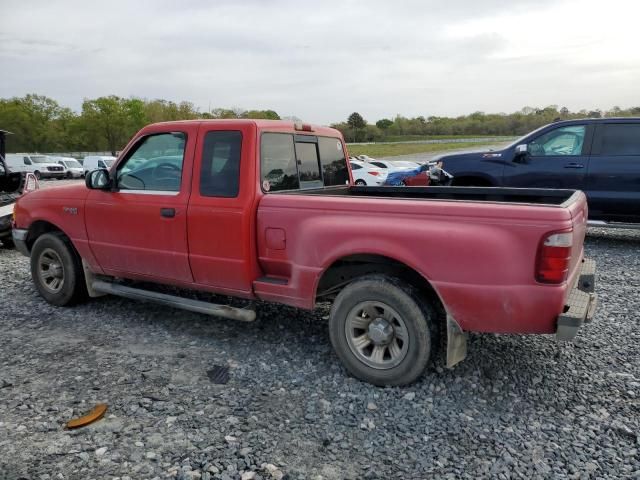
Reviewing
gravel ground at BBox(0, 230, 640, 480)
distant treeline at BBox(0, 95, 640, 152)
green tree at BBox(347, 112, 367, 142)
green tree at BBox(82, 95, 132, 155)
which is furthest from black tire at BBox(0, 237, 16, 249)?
green tree at BBox(347, 112, 367, 142)

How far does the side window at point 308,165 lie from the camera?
4473mm

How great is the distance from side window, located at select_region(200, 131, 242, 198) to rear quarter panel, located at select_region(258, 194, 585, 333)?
57cm

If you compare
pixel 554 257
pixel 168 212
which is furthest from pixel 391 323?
pixel 168 212

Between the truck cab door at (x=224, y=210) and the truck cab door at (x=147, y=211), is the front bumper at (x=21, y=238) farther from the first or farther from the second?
the truck cab door at (x=224, y=210)

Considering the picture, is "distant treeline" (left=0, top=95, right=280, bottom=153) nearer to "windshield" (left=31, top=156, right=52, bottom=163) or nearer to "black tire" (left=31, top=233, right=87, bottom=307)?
"windshield" (left=31, top=156, right=52, bottom=163)

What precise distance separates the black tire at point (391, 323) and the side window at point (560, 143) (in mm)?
6023

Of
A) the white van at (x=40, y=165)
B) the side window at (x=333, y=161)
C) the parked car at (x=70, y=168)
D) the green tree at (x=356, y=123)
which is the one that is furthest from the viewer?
the green tree at (x=356, y=123)

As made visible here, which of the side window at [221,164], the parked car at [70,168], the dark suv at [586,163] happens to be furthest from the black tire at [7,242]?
the parked car at [70,168]

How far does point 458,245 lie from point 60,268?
4.08 metres

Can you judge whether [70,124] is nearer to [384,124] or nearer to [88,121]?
[88,121]

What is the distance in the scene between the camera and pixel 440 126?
283ft

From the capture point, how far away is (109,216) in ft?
15.1

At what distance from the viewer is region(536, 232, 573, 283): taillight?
287 centimetres

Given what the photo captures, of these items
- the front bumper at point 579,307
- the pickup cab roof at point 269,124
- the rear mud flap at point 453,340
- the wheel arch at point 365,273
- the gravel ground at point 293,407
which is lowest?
the gravel ground at point 293,407
